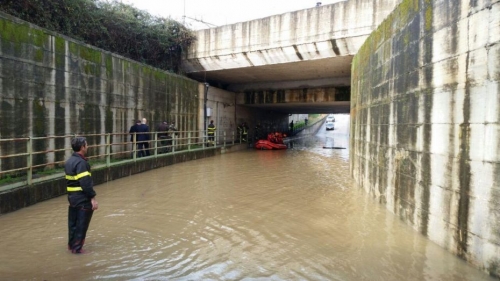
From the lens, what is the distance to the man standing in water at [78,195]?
429 centimetres

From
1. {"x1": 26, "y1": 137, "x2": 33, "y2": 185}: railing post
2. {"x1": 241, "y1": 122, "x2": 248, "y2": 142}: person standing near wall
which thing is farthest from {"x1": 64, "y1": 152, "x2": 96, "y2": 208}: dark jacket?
{"x1": 241, "y1": 122, "x2": 248, "y2": 142}: person standing near wall

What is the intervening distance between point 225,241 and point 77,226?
→ 6.61ft

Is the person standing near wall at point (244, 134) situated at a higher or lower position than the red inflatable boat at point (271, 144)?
higher

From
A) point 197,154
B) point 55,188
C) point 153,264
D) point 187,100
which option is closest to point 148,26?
point 187,100

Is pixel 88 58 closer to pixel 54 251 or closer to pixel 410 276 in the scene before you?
pixel 54 251

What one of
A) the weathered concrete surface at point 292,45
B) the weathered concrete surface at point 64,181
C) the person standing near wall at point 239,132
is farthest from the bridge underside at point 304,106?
the weathered concrete surface at point 64,181

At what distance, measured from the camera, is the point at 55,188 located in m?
7.47

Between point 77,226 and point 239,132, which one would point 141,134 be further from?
point 239,132

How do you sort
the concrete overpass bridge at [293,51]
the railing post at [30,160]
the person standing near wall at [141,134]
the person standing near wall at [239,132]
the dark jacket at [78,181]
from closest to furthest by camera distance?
1. the dark jacket at [78,181]
2. the railing post at [30,160]
3. the person standing near wall at [141,134]
4. the concrete overpass bridge at [293,51]
5. the person standing near wall at [239,132]

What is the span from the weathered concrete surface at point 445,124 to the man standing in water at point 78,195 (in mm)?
4755

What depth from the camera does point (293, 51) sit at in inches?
587

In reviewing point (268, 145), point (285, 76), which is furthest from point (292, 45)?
point (268, 145)

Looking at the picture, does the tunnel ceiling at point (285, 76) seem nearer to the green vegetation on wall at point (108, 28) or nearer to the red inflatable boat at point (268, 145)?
the green vegetation on wall at point (108, 28)

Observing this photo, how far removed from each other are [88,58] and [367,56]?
8.10 m
